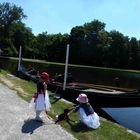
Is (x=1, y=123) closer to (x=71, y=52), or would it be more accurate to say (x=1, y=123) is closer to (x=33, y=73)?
(x=33, y=73)

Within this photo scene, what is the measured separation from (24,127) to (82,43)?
334ft

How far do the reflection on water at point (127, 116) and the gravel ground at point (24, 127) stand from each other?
22.7 ft

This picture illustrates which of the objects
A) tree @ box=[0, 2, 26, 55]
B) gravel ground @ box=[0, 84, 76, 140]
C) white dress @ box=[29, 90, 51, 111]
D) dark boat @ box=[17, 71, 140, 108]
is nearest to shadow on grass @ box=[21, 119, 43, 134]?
gravel ground @ box=[0, 84, 76, 140]

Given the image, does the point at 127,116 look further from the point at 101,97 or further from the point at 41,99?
the point at 41,99

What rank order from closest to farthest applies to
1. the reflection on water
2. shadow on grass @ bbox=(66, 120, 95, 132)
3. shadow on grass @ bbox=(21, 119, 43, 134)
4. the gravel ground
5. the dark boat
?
1. the gravel ground
2. shadow on grass @ bbox=(21, 119, 43, 134)
3. shadow on grass @ bbox=(66, 120, 95, 132)
4. the reflection on water
5. the dark boat

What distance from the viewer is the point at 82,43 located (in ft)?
366

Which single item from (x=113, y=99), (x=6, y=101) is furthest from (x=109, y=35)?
(x=6, y=101)

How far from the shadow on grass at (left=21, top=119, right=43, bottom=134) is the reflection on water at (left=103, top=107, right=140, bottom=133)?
759cm

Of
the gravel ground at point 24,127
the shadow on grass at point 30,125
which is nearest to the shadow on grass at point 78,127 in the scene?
the gravel ground at point 24,127

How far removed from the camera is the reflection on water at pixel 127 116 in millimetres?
18522

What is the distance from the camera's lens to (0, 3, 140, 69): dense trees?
104 meters

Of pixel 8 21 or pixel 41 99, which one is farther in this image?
pixel 8 21

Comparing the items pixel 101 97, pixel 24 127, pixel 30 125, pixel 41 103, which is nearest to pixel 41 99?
pixel 41 103

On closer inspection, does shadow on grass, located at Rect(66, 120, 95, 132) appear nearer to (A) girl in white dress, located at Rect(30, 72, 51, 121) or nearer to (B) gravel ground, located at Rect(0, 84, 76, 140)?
(B) gravel ground, located at Rect(0, 84, 76, 140)
